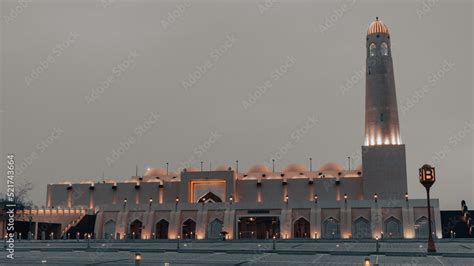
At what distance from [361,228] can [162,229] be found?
27910mm

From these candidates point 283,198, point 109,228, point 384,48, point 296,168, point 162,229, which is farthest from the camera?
point 296,168

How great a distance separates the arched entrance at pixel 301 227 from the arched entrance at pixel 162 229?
18.1m

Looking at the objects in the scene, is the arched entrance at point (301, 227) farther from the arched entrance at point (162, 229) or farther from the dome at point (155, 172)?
the dome at point (155, 172)

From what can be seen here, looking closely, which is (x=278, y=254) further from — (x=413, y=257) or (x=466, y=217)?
(x=466, y=217)

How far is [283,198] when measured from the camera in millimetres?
86125

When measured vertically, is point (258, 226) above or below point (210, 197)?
below

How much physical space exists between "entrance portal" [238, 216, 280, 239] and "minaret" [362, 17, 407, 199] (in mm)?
16351

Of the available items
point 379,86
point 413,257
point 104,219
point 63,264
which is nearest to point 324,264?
point 413,257

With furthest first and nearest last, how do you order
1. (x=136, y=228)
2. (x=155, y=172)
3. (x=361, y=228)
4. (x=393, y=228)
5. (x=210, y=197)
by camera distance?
1. (x=155, y=172)
2. (x=210, y=197)
3. (x=136, y=228)
4. (x=361, y=228)
5. (x=393, y=228)

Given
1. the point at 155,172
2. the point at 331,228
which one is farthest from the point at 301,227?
the point at 155,172

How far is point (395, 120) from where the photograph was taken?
8150cm

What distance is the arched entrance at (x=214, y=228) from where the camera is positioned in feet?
228

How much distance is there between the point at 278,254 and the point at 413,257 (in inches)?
276

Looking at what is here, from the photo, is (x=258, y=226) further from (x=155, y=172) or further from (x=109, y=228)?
(x=155, y=172)
